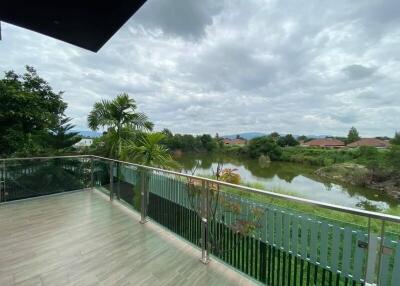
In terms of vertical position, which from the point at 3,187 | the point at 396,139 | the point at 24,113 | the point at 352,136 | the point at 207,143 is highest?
the point at 24,113

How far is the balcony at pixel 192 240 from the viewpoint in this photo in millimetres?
1709

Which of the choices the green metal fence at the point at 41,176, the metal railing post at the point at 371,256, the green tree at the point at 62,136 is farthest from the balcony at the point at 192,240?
the green tree at the point at 62,136

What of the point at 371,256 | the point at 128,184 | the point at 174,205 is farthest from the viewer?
the point at 128,184

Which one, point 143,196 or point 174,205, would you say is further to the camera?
point 143,196

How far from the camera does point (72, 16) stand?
7.41 feet

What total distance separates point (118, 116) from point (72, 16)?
17.0ft

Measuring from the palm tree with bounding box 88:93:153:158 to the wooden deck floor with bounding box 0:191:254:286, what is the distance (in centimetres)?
327

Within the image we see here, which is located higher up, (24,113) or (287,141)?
(24,113)

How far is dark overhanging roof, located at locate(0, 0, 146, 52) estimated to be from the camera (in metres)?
2.04

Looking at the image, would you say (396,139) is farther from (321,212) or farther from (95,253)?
(95,253)

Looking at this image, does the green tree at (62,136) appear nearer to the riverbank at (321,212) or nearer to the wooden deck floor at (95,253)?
the wooden deck floor at (95,253)

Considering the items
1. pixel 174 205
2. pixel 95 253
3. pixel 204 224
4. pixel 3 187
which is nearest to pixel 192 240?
pixel 204 224

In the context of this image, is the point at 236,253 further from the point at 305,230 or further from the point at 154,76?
the point at 154,76

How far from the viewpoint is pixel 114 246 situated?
3.00m
